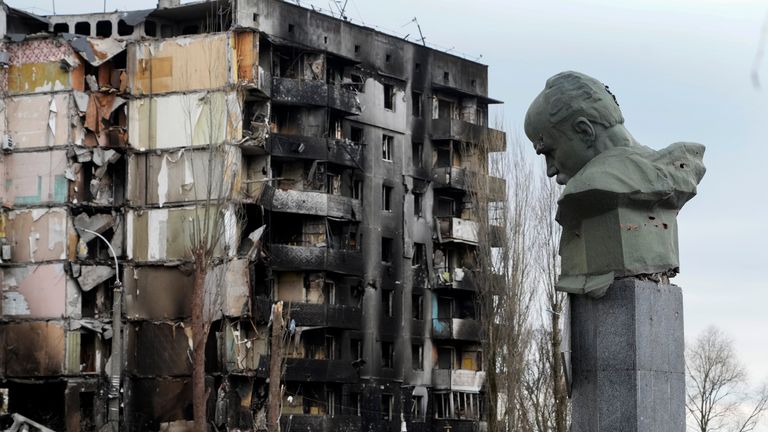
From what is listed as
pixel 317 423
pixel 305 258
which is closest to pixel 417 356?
pixel 317 423

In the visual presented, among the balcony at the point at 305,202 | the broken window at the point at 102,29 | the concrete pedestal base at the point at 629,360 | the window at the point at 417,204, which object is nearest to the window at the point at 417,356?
the window at the point at 417,204

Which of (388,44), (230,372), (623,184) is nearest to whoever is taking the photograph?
(623,184)

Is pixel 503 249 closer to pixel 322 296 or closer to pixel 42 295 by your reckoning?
pixel 322 296

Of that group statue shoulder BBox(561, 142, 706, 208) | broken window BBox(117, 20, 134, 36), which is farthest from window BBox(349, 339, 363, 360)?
statue shoulder BBox(561, 142, 706, 208)

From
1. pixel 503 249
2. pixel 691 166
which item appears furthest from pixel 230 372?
pixel 691 166

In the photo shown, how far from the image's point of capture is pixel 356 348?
57.8m

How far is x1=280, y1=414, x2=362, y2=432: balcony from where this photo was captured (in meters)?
53.6

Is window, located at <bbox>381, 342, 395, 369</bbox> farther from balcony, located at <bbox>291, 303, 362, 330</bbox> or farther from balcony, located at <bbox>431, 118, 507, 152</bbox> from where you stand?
balcony, located at <bbox>431, 118, 507, 152</bbox>

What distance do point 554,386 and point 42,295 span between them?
790 inches

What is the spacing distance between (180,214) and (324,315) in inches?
246

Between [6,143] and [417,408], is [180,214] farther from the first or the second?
Answer: [417,408]

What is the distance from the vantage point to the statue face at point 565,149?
15680 mm

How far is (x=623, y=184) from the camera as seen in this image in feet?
50.0

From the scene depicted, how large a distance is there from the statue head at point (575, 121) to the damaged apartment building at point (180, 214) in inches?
1428
